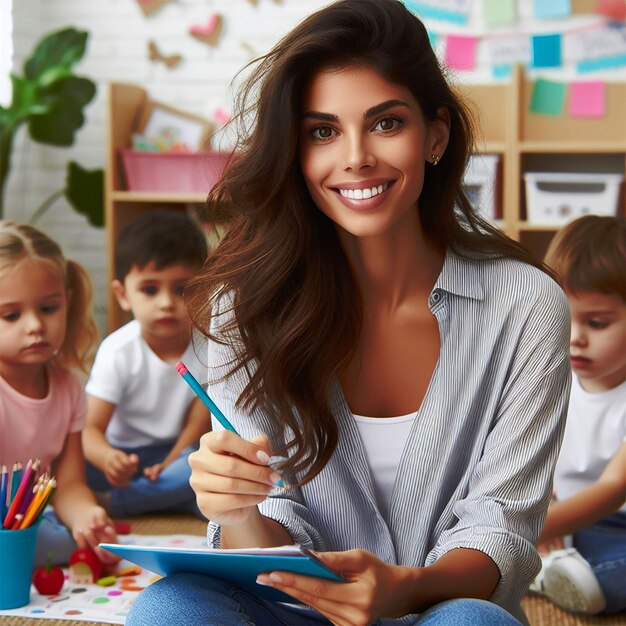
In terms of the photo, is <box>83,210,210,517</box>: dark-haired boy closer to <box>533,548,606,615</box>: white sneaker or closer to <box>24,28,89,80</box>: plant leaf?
<box>533,548,606,615</box>: white sneaker

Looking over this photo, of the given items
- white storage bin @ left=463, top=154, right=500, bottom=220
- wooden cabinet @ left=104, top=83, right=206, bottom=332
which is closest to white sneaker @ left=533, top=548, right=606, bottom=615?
white storage bin @ left=463, top=154, right=500, bottom=220

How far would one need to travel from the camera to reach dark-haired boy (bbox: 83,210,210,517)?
235 cm

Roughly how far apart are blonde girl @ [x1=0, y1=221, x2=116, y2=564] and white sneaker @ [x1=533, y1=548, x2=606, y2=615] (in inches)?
31.2

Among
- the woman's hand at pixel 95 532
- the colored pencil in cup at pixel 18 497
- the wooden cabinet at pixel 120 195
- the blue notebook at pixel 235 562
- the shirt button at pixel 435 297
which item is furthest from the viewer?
the wooden cabinet at pixel 120 195

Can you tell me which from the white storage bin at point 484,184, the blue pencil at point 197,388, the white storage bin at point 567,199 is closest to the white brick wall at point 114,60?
the white storage bin at point 484,184

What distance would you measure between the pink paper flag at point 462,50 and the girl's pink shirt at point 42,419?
2245 mm

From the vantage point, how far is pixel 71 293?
6.70 feet

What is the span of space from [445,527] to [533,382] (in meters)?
0.21

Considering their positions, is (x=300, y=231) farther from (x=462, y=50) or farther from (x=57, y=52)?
(x=462, y=50)

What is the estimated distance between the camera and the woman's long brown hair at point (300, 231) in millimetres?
1245

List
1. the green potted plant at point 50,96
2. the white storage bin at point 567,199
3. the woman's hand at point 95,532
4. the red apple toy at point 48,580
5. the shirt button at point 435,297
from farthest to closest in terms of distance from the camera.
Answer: the green potted plant at point 50,96 → the white storage bin at point 567,199 → the woman's hand at point 95,532 → the red apple toy at point 48,580 → the shirt button at point 435,297

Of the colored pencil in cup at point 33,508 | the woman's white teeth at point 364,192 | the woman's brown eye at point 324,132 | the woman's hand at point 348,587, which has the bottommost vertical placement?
the colored pencil in cup at point 33,508

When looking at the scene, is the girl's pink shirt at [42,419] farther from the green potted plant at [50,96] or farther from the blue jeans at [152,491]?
the green potted plant at [50,96]

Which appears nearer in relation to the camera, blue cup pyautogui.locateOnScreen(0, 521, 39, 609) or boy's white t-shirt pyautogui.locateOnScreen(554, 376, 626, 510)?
blue cup pyautogui.locateOnScreen(0, 521, 39, 609)
